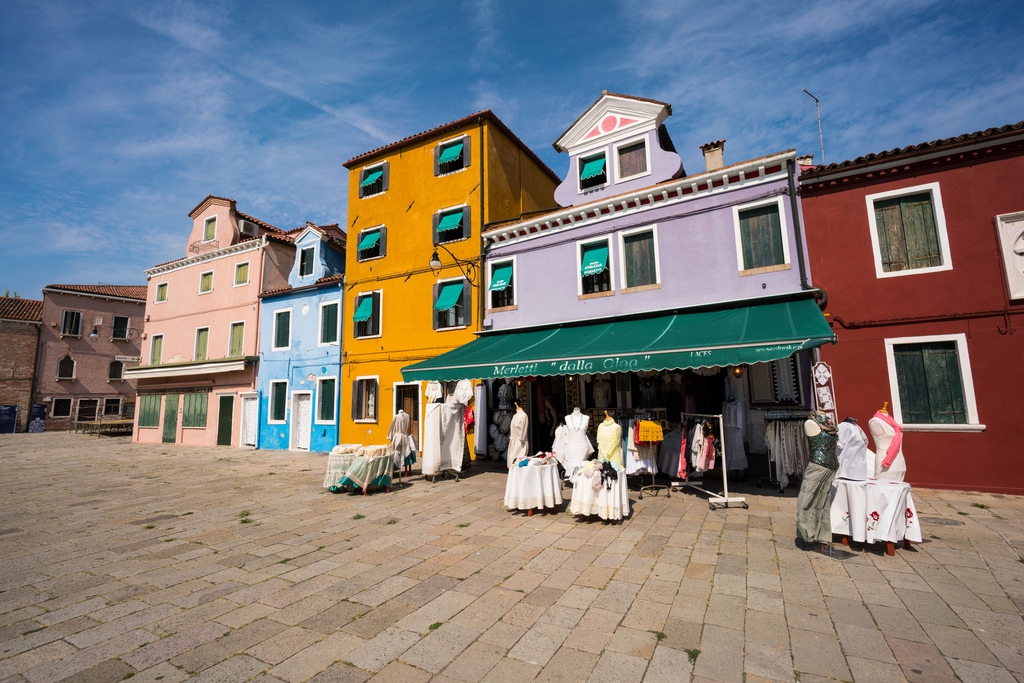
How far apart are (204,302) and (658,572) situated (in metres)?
25.4

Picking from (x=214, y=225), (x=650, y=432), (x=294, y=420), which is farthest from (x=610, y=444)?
(x=214, y=225)

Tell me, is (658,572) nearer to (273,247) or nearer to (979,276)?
(979,276)

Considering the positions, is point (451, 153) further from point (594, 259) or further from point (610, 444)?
point (610, 444)

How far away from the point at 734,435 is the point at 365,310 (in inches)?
522

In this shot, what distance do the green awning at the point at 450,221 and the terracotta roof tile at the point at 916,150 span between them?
9.99 m

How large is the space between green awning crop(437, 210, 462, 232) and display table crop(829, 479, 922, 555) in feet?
42.4

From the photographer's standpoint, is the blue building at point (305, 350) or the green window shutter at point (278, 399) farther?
the green window shutter at point (278, 399)

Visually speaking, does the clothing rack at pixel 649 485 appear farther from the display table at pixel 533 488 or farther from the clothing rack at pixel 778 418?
the display table at pixel 533 488

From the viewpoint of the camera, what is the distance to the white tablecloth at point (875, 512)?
5680 mm

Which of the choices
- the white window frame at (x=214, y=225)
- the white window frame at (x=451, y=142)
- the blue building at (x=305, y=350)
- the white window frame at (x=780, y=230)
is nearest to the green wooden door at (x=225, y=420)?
the blue building at (x=305, y=350)

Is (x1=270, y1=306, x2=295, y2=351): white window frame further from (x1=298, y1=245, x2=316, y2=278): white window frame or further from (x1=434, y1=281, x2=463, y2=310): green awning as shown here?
(x1=434, y1=281, x2=463, y2=310): green awning

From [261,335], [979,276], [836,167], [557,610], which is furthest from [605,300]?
[261,335]

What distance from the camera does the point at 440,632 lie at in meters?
4.04

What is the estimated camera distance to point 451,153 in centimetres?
1642
